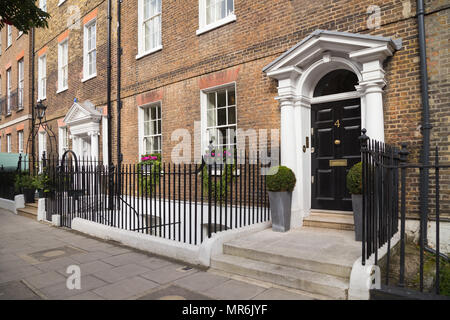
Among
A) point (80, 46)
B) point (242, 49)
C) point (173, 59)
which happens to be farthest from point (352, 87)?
point (80, 46)

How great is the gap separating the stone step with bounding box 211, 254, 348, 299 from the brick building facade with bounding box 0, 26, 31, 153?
1516 cm

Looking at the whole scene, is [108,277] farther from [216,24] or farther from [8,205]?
[8,205]

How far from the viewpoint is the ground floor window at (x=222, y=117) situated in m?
7.44

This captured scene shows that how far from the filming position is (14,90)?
17.1 metres

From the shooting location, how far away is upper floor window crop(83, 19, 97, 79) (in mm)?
11688

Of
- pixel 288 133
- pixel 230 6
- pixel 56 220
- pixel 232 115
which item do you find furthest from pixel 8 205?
pixel 288 133

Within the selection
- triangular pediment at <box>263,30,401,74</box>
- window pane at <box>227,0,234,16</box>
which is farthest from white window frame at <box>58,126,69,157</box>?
triangular pediment at <box>263,30,401,74</box>

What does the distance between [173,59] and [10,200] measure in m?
8.19

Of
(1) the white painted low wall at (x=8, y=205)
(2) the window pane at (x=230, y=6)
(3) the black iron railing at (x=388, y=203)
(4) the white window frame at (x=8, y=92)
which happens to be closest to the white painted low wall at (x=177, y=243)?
(3) the black iron railing at (x=388, y=203)

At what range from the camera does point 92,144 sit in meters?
11.2

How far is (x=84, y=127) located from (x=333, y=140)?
9.04 m

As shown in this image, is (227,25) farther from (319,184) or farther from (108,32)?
(108,32)

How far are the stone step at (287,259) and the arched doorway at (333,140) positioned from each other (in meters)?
2.17
